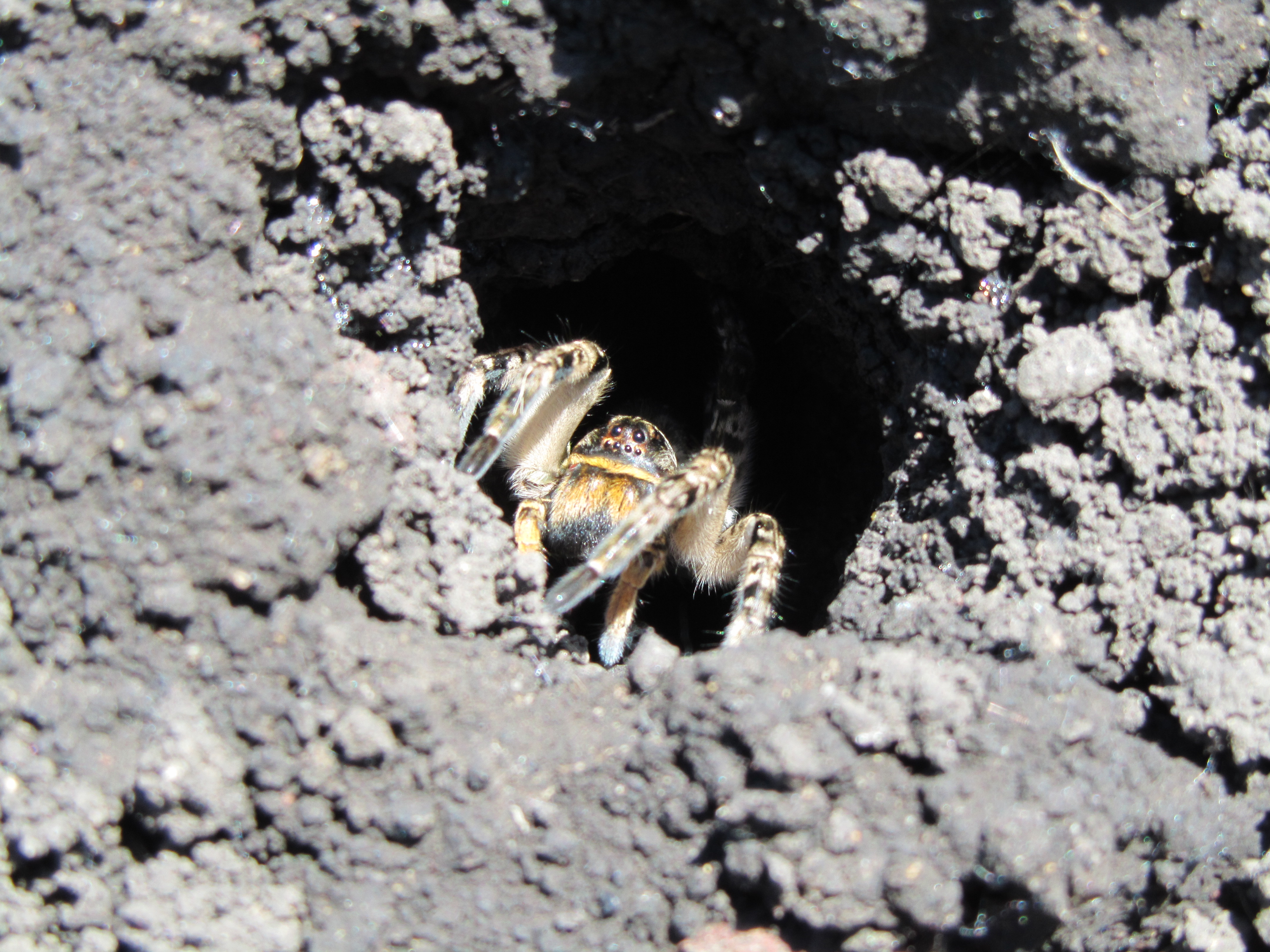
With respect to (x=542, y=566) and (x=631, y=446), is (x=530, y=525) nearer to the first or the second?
(x=631, y=446)

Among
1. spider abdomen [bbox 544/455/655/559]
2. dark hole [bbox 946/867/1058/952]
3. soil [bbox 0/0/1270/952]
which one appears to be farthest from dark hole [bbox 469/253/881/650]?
dark hole [bbox 946/867/1058/952]

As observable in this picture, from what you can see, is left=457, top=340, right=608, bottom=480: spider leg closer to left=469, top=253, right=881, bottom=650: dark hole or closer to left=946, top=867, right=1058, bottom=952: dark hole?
left=469, top=253, right=881, bottom=650: dark hole

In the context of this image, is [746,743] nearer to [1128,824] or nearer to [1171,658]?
[1128,824]

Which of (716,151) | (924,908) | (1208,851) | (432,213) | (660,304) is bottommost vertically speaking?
(660,304)

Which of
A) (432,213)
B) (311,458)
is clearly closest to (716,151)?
(432,213)

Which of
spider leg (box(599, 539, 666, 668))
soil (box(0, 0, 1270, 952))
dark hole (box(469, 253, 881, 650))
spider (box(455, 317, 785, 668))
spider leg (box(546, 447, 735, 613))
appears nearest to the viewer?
soil (box(0, 0, 1270, 952))

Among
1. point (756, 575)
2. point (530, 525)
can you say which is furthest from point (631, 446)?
point (756, 575)

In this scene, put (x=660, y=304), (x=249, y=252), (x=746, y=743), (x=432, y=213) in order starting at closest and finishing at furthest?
(x=746, y=743) < (x=249, y=252) < (x=432, y=213) < (x=660, y=304)
